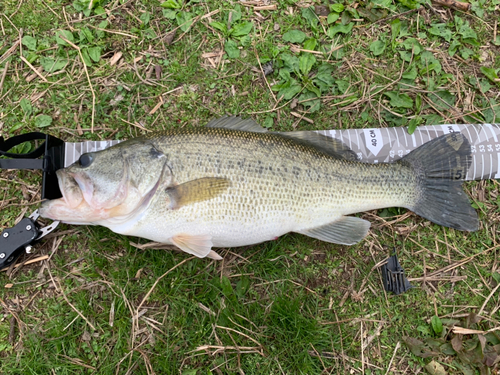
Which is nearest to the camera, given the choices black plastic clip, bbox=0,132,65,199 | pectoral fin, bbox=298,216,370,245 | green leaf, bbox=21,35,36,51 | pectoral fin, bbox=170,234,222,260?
pectoral fin, bbox=170,234,222,260

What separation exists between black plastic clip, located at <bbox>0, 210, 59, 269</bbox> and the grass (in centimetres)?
16

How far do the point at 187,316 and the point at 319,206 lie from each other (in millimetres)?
1667

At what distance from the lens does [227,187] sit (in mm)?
2627

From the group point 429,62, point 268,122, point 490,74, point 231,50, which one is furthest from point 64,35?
point 490,74

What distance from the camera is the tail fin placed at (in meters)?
3.09

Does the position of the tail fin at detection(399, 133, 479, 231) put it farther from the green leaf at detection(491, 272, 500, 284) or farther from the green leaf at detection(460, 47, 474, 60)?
the green leaf at detection(460, 47, 474, 60)

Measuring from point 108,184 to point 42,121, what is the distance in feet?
4.76

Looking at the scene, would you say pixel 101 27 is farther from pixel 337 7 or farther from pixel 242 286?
pixel 242 286

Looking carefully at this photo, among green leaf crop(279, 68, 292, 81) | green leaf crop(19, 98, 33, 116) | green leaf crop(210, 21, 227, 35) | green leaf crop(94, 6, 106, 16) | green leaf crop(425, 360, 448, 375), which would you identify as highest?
green leaf crop(94, 6, 106, 16)

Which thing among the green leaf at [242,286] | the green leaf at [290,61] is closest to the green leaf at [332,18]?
the green leaf at [290,61]

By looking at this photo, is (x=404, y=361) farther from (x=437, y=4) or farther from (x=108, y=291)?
(x=437, y=4)

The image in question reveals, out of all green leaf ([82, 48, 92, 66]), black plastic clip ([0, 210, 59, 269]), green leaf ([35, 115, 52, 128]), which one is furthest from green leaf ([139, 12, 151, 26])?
black plastic clip ([0, 210, 59, 269])

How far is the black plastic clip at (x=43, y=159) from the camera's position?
2775 millimetres

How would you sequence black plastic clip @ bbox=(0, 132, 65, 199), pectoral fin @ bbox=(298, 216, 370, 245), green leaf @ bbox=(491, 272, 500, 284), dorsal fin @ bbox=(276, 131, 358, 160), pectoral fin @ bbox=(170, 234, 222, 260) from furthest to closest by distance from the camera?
green leaf @ bbox=(491, 272, 500, 284)
dorsal fin @ bbox=(276, 131, 358, 160)
pectoral fin @ bbox=(298, 216, 370, 245)
black plastic clip @ bbox=(0, 132, 65, 199)
pectoral fin @ bbox=(170, 234, 222, 260)
